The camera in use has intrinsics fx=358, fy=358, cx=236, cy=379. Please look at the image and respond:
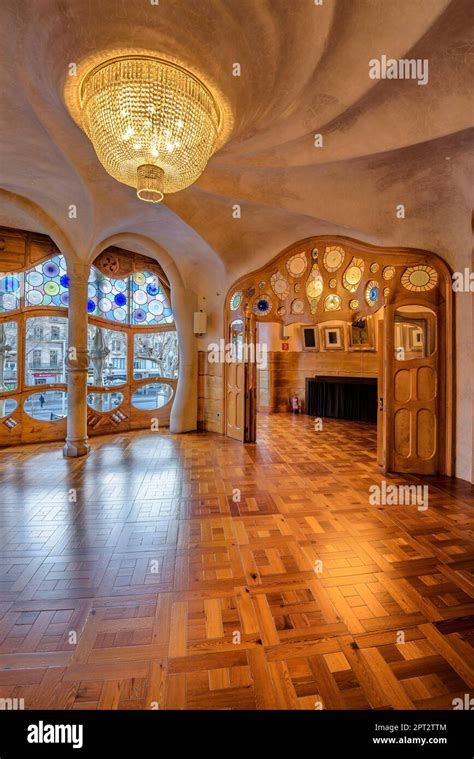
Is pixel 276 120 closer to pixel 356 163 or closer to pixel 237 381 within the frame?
pixel 356 163

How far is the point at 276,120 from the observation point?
3246 mm

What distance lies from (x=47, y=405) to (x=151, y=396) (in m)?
2.18

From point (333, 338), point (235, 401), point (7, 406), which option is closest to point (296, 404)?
point (333, 338)

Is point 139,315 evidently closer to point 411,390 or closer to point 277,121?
point 277,121

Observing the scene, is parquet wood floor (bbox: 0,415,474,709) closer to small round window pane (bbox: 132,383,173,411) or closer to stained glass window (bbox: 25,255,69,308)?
small round window pane (bbox: 132,383,173,411)

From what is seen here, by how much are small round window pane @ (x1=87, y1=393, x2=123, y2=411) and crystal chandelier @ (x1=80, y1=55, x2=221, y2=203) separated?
18.5 feet

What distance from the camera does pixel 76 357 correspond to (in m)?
5.79

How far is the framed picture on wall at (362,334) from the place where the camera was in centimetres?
941

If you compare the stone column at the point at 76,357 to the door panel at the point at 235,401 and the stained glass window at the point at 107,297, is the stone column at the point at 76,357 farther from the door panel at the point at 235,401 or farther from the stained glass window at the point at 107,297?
the door panel at the point at 235,401

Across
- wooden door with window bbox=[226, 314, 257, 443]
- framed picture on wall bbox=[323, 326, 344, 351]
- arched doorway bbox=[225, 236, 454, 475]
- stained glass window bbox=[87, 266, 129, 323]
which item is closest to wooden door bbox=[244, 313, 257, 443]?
wooden door with window bbox=[226, 314, 257, 443]

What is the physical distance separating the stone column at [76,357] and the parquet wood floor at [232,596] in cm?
140

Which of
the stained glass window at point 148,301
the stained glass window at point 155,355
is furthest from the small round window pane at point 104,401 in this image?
the stained glass window at point 148,301

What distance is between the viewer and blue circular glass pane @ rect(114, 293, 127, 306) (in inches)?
310
